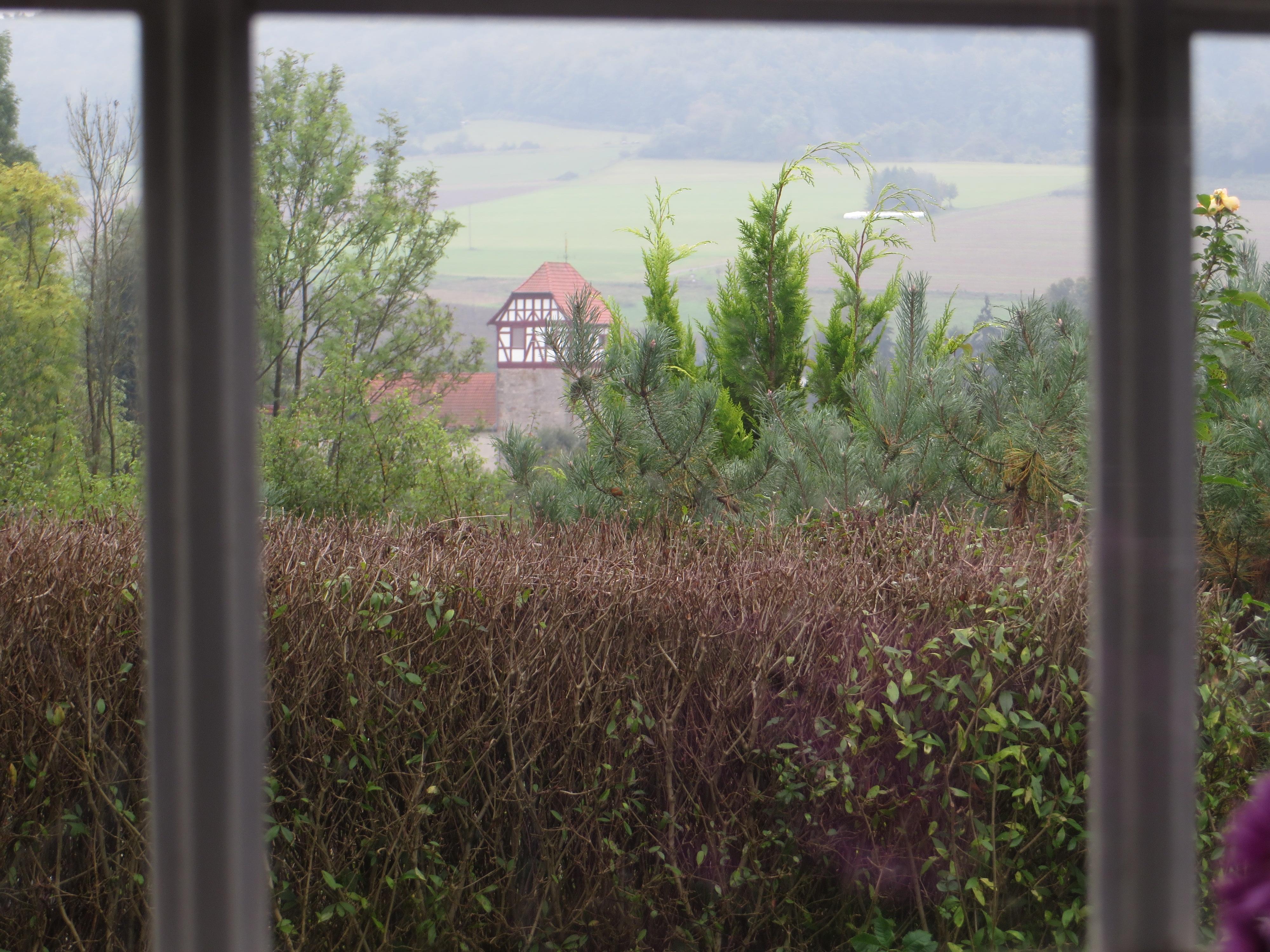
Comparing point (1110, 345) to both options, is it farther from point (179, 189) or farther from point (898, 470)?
point (898, 470)

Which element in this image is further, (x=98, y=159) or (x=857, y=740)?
(x=98, y=159)

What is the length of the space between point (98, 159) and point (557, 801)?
753cm

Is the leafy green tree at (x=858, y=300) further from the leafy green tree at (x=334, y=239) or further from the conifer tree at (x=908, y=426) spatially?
the leafy green tree at (x=334, y=239)

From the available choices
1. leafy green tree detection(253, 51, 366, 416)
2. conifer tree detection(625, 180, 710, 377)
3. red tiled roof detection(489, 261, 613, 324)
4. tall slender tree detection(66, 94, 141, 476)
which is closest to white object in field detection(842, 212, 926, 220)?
conifer tree detection(625, 180, 710, 377)

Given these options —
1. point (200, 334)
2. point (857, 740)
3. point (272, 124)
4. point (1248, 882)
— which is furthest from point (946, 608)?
point (272, 124)

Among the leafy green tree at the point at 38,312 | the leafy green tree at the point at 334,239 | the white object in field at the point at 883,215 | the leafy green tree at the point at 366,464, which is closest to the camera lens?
the white object in field at the point at 883,215

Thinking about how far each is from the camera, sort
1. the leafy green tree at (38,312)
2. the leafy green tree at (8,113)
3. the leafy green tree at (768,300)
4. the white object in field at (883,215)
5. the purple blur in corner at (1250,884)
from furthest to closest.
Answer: the leafy green tree at (8,113) → the leafy green tree at (38,312) → the white object in field at (883,215) → the leafy green tree at (768,300) → the purple blur in corner at (1250,884)

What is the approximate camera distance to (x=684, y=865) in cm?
248

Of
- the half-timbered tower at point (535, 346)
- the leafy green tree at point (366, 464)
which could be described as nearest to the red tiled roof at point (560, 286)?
the half-timbered tower at point (535, 346)

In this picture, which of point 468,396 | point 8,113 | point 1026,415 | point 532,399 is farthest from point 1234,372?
point 8,113

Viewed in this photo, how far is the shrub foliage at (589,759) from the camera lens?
2406mm

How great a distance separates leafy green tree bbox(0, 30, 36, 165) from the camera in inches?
379

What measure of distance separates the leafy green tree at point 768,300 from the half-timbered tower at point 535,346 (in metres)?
0.74

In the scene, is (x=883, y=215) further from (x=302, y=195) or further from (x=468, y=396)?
(x=302, y=195)
